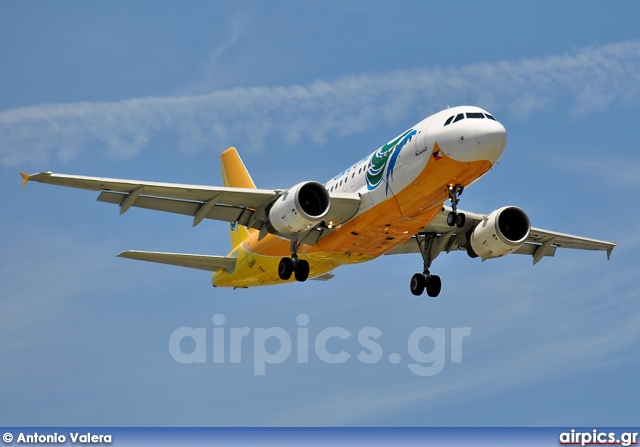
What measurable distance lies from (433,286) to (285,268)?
262 inches

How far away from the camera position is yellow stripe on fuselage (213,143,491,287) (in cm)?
3834

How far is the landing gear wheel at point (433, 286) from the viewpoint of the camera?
45.5m

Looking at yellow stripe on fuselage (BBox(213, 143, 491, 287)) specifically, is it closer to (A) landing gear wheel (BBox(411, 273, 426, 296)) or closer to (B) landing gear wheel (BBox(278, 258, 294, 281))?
(B) landing gear wheel (BBox(278, 258, 294, 281))

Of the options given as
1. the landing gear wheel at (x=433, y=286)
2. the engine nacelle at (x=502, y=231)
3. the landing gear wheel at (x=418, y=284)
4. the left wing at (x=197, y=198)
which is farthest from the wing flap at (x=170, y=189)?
the engine nacelle at (x=502, y=231)

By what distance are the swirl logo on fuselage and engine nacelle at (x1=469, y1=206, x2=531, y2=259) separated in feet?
21.4

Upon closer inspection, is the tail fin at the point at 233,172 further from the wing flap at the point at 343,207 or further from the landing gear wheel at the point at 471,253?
the landing gear wheel at the point at 471,253

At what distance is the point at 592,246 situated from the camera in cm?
5003

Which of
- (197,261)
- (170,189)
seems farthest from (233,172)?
(170,189)

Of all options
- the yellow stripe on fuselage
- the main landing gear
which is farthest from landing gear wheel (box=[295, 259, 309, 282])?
the yellow stripe on fuselage

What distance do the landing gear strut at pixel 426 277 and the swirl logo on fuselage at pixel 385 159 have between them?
6648 millimetres

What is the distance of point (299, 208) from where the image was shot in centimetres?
3975

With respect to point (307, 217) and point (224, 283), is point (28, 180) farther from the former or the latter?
point (224, 283)

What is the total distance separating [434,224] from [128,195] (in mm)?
12788

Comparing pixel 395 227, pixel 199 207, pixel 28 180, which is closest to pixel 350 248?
pixel 395 227
